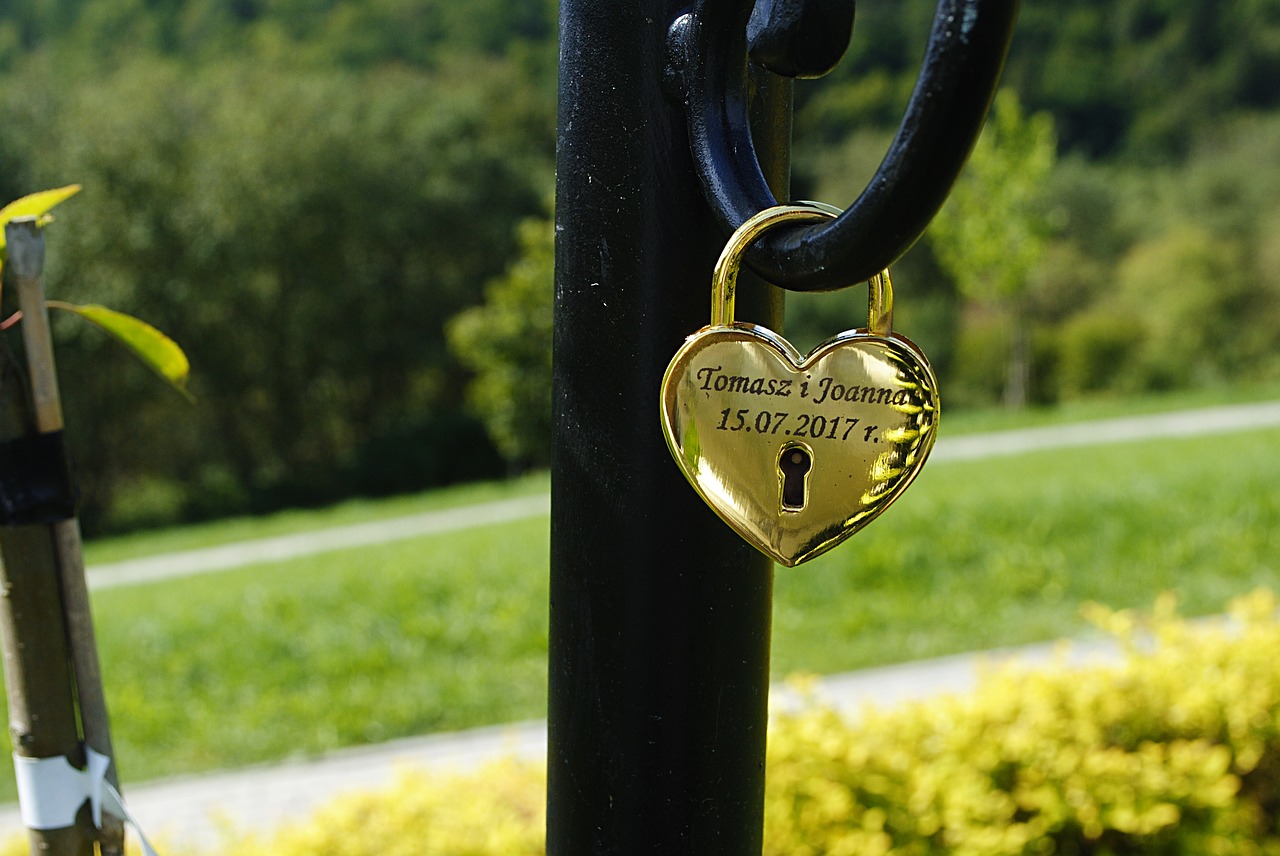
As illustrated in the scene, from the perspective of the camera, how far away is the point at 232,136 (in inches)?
945

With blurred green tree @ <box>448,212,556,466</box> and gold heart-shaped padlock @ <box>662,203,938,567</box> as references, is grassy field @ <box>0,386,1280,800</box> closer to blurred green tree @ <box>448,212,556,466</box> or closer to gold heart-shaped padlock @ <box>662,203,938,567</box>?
gold heart-shaped padlock @ <box>662,203,938,567</box>

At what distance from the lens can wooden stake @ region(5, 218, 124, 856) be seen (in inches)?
37.0

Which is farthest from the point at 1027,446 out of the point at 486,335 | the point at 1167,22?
the point at 1167,22

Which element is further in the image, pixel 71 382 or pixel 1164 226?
pixel 1164 226

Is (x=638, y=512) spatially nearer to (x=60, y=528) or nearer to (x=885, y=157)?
(x=885, y=157)

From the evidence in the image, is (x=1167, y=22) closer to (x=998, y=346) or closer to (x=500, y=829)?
(x=998, y=346)

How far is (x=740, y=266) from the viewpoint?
63 cm

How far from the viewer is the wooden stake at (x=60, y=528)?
939 millimetres

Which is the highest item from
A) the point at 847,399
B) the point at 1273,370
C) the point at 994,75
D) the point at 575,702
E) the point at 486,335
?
the point at 994,75

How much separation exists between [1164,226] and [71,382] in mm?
24140

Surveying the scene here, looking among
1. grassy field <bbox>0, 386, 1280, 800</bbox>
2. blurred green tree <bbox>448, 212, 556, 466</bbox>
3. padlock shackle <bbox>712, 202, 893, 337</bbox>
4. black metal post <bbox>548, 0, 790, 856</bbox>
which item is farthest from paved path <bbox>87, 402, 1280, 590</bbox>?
padlock shackle <bbox>712, 202, 893, 337</bbox>

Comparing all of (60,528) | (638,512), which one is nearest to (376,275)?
(60,528)

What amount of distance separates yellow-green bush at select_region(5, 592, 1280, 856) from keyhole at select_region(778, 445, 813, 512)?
2116 mm

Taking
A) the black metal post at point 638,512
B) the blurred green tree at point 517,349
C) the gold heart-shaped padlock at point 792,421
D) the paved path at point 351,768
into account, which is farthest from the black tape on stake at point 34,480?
the blurred green tree at point 517,349
